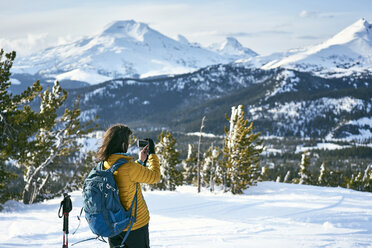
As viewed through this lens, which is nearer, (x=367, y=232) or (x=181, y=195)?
(x=367, y=232)

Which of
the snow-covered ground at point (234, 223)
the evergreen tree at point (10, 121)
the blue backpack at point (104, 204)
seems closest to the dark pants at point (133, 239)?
the blue backpack at point (104, 204)

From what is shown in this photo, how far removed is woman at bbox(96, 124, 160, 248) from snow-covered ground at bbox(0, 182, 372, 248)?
12.5ft

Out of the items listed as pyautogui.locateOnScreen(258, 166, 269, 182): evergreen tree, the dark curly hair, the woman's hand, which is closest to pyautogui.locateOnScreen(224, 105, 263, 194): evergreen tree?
pyautogui.locateOnScreen(258, 166, 269, 182): evergreen tree

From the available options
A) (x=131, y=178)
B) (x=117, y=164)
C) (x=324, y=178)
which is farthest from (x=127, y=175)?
(x=324, y=178)

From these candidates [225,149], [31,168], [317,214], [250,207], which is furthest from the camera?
[225,149]

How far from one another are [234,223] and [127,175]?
7123mm

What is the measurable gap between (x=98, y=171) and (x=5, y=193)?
1352 centimetres

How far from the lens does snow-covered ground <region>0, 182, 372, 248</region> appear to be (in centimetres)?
794

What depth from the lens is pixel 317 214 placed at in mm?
10977

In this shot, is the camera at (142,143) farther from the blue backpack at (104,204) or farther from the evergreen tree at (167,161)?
the evergreen tree at (167,161)

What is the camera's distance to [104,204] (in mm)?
3781

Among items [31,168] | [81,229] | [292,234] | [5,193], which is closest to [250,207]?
[292,234]

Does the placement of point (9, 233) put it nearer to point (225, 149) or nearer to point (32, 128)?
point (32, 128)

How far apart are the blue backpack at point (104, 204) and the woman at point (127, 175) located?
0.35 feet
